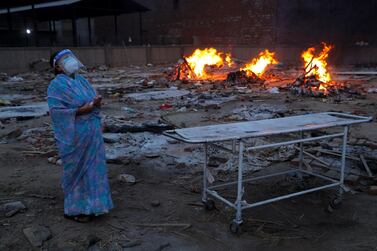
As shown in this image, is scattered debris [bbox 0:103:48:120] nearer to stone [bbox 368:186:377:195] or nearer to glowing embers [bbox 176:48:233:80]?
stone [bbox 368:186:377:195]

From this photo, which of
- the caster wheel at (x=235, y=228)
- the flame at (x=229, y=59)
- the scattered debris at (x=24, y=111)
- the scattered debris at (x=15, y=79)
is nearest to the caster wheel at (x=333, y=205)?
the caster wheel at (x=235, y=228)

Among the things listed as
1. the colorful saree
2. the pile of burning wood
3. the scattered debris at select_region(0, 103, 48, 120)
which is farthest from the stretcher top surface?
the pile of burning wood

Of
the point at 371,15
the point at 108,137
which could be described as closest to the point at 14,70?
the point at 108,137

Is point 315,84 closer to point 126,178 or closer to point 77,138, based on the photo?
point 126,178

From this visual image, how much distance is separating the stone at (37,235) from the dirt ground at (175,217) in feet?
0.15

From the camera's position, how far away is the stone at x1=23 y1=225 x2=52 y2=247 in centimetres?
366

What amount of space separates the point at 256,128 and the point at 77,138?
5.86 feet

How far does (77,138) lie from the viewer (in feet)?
12.5

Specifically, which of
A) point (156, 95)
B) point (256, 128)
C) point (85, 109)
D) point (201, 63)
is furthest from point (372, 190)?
point (201, 63)

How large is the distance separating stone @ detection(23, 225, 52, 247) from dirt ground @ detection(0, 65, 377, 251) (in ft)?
0.15

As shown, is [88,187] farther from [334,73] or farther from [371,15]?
[371,15]

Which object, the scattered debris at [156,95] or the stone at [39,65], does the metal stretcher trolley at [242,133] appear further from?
the stone at [39,65]

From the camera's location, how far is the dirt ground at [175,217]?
146 inches

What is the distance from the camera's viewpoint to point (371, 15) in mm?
24359
